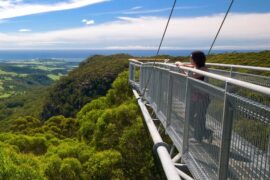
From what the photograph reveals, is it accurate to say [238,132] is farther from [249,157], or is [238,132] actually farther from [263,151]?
[263,151]

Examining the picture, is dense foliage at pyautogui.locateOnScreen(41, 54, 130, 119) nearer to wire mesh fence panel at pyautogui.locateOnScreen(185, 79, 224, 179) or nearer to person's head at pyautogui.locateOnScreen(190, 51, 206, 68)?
person's head at pyautogui.locateOnScreen(190, 51, 206, 68)

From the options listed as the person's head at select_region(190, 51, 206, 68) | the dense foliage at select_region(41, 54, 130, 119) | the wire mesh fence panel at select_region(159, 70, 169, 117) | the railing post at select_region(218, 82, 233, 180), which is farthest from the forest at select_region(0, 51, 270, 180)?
the dense foliage at select_region(41, 54, 130, 119)

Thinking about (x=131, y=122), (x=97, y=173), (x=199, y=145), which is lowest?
(x=97, y=173)

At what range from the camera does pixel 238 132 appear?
390cm

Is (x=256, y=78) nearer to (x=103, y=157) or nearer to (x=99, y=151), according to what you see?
(x=103, y=157)

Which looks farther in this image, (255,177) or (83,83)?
(83,83)

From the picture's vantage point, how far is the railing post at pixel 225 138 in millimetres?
4094

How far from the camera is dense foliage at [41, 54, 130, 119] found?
117831mm

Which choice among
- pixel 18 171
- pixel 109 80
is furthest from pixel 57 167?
pixel 109 80

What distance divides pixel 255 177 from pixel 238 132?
1.56 feet

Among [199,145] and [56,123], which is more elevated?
[199,145]

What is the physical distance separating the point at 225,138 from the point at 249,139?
21.5 inches

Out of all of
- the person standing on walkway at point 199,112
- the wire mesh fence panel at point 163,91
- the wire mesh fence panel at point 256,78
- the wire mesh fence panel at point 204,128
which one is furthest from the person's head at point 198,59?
the wire mesh fence panel at point 163,91

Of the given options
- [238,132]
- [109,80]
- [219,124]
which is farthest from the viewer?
[109,80]
